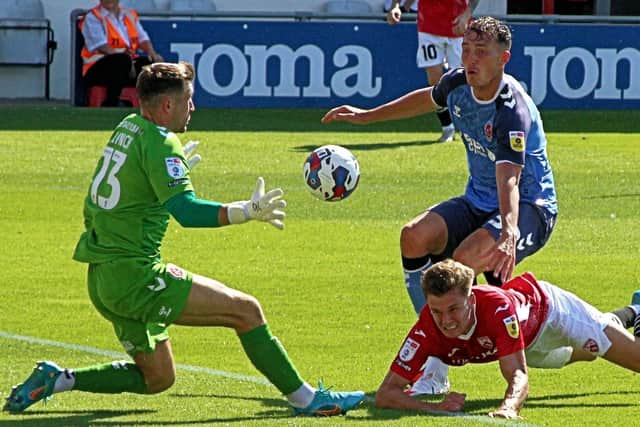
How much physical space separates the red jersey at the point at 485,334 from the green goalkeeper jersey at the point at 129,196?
4.17 feet

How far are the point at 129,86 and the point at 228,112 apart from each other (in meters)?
1.51

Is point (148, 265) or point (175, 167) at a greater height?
point (175, 167)

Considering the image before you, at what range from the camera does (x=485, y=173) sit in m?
8.55

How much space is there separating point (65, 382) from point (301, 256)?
5.18m

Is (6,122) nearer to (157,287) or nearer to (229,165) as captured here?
(229,165)

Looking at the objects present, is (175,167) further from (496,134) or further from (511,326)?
(496,134)

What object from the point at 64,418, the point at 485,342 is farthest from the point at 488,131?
the point at 64,418

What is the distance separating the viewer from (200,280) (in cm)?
717

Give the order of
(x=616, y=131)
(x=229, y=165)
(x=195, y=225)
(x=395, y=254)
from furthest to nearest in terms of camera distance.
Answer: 1. (x=616, y=131)
2. (x=229, y=165)
3. (x=395, y=254)
4. (x=195, y=225)

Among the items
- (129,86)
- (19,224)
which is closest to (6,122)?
(129,86)

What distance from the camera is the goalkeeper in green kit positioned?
704 cm

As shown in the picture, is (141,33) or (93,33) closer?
(141,33)

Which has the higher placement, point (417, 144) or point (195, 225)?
point (195, 225)

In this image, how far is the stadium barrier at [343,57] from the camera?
867 inches
